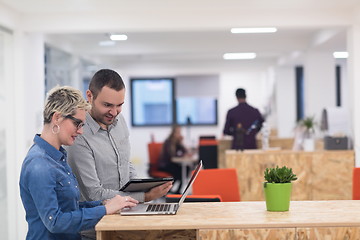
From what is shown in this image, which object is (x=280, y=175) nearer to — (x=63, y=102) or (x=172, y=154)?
(x=63, y=102)

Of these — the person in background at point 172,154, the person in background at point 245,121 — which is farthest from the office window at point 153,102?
the person in background at point 245,121

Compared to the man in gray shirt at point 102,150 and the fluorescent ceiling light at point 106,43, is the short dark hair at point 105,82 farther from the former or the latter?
the fluorescent ceiling light at point 106,43

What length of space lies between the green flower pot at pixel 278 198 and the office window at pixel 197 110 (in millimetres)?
13413

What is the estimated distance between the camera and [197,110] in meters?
16.8

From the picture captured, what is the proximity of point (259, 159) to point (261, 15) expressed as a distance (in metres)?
1.82

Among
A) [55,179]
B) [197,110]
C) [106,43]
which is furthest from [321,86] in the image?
[55,179]

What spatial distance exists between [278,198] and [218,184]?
162 centimetres

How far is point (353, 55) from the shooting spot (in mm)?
7137

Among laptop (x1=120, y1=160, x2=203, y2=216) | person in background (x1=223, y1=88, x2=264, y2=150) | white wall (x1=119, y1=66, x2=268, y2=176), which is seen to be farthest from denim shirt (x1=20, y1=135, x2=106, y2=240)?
white wall (x1=119, y1=66, x2=268, y2=176)

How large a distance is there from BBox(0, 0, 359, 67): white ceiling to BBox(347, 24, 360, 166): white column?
307mm

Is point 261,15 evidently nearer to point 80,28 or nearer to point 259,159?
point 259,159

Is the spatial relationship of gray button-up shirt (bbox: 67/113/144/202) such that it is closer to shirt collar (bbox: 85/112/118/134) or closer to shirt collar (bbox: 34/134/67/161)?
shirt collar (bbox: 85/112/118/134)

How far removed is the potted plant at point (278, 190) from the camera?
3.18m

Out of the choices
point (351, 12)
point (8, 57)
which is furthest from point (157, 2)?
point (351, 12)
